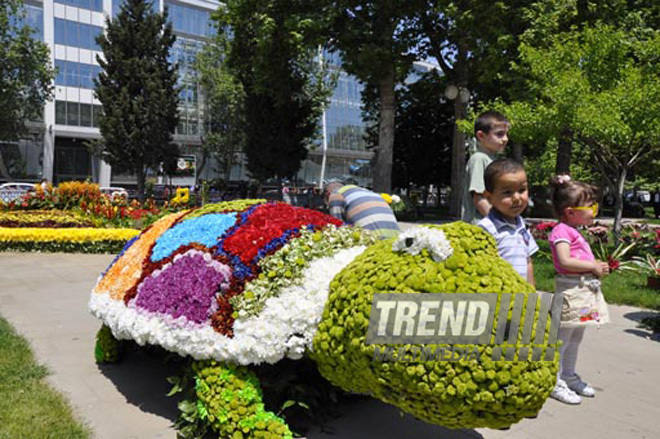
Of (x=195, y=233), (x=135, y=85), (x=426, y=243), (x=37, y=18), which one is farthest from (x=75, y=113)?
(x=426, y=243)

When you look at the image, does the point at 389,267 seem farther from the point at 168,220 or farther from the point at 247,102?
the point at 247,102

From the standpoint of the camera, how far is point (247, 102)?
90.7ft

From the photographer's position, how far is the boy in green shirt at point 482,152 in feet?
12.9

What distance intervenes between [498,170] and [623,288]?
6.17 meters

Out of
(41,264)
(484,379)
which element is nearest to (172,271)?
(484,379)

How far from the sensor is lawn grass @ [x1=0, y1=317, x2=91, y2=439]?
347 centimetres

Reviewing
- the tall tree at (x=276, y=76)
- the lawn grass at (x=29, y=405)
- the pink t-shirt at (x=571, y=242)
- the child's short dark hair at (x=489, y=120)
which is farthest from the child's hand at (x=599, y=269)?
Answer: the tall tree at (x=276, y=76)

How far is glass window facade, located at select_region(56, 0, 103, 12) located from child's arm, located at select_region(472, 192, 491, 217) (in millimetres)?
45019

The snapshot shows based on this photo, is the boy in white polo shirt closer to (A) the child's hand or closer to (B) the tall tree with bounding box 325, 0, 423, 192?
Answer: (A) the child's hand

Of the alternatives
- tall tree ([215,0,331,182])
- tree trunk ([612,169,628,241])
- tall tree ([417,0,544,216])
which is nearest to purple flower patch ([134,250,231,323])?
tree trunk ([612,169,628,241])

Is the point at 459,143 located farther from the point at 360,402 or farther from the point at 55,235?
the point at 360,402

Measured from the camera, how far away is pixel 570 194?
414 cm

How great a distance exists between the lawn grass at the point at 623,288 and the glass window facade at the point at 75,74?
40.6 metres

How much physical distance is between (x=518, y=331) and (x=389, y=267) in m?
0.66
